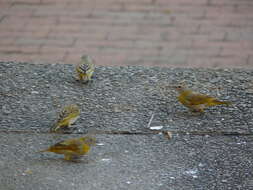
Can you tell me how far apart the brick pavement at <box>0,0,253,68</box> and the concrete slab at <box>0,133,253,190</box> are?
223 centimetres

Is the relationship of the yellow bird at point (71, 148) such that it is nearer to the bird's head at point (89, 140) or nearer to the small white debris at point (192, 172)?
the bird's head at point (89, 140)

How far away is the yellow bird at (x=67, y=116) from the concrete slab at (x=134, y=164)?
0.46 feet

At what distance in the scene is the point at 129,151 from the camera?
284 inches

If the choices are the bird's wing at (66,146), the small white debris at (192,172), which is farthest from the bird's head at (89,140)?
the small white debris at (192,172)

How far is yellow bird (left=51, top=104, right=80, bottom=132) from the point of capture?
24.4 ft

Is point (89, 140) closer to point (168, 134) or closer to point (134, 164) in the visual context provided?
point (134, 164)

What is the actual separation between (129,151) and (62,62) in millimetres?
2650

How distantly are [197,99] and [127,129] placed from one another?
885 millimetres

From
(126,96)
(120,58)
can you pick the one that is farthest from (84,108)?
(120,58)

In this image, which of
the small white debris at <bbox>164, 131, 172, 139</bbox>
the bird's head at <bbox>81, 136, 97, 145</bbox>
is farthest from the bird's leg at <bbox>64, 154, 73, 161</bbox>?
the small white debris at <bbox>164, 131, 172, 139</bbox>

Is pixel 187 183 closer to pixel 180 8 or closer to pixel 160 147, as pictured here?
pixel 160 147

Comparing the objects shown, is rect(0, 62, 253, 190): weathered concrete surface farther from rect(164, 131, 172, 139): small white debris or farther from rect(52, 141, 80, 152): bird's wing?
rect(52, 141, 80, 152): bird's wing

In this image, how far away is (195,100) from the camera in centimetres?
785

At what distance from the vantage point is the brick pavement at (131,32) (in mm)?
9672
